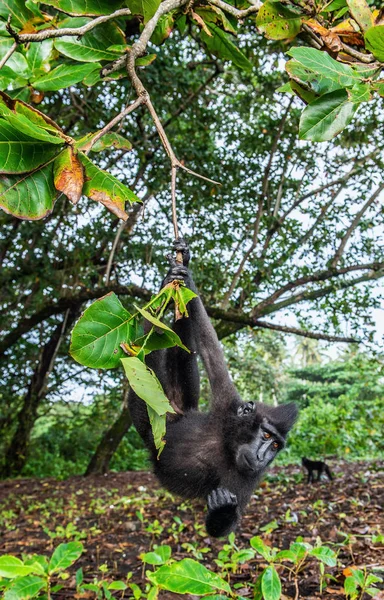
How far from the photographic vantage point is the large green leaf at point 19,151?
3.94ft

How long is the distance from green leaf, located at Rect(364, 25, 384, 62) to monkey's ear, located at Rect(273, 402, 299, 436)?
2665 millimetres

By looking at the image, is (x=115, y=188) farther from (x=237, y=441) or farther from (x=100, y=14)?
(x=237, y=441)

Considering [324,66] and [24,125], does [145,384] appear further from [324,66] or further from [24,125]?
[324,66]

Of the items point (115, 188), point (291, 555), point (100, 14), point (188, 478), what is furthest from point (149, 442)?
point (100, 14)

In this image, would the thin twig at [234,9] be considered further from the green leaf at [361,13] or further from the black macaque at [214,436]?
the black macaque at [214,436]

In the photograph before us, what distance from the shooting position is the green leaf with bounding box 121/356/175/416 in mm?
1274

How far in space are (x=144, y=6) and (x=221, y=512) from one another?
273cm

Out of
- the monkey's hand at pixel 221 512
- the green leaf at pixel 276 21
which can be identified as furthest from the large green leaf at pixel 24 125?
the monkey's hand at pixel 221 512

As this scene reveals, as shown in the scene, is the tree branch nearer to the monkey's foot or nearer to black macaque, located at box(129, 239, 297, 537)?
black macaque, located at box(129, 239, 297, 537)

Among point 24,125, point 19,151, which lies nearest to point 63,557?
point 19,151

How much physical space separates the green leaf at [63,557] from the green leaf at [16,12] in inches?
96.0

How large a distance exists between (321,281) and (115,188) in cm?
677

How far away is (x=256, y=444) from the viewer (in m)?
3.27

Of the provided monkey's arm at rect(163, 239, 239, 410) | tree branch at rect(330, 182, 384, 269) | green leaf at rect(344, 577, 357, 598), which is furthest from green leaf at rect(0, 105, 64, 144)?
tree branch at rect(330, 182, 384, 269)
